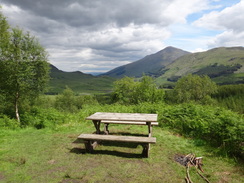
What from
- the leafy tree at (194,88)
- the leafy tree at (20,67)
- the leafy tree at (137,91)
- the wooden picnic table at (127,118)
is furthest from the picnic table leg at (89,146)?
the leafy tree at (194,88)

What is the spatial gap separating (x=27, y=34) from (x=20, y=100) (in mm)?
7127

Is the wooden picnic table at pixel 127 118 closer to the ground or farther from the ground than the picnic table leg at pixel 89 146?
farther from the ground

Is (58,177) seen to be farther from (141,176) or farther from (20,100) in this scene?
(20,100)

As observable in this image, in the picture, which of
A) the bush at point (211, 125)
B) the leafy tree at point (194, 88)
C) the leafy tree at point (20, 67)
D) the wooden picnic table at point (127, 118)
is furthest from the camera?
the leafy tree at point (194, 88)

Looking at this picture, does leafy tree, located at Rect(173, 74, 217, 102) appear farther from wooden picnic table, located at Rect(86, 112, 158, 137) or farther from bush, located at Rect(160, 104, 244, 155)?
wooden picnic table, located at Rect(86, 112, 158, 137)

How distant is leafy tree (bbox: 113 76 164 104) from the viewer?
33188 mm

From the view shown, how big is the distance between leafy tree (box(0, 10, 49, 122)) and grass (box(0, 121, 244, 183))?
28.8 ft

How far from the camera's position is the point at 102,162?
630 centimetres

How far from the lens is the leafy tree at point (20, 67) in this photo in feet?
52.4

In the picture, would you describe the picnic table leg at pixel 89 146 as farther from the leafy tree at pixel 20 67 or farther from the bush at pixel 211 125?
the leafy tree at pixel 20 67

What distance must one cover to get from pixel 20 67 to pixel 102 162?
14398 millimetres

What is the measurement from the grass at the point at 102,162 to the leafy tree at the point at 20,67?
8.78 m

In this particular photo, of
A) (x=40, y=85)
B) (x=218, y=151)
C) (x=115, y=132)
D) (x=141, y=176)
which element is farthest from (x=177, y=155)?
(x=40, y=85)

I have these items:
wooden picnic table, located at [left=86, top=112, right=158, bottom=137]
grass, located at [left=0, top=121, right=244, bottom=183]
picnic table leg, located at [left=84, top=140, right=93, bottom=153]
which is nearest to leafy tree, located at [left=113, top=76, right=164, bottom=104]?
wooden picnic table, located at [left=86, top=112, right=158, bottom=137]
